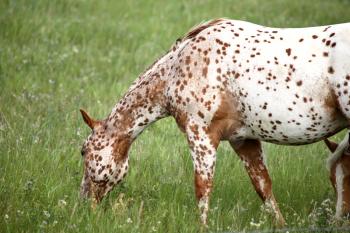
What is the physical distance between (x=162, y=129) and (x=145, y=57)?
12.7 feet

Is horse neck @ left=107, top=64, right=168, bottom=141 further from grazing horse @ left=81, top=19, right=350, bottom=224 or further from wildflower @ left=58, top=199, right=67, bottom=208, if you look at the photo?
wildflower @ left=58, top=199, right=67, bottom=208

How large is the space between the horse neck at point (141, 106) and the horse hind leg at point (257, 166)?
2.74 feet

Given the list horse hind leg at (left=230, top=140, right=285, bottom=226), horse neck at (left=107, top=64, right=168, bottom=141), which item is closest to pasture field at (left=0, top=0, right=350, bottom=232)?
horse hind leg at (left=230, top=140, right=285, bottom=226)

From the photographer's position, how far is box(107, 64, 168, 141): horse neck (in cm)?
720

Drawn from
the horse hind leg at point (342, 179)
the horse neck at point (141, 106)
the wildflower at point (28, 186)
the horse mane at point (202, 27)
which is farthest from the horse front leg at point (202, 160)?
the wildflower at point (28, 186)

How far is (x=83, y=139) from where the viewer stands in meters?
9.41

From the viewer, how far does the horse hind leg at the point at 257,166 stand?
7.35 m

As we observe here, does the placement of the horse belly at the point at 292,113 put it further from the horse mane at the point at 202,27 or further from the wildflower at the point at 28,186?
the wildflower at the point at 28,186

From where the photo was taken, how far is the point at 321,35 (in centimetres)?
635

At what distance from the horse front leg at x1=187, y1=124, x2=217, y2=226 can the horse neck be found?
550mm

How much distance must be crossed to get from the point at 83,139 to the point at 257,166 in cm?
282

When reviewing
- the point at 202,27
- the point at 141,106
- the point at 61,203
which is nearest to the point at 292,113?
the point at 202,27

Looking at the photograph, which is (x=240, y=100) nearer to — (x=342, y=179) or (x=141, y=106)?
(x=141, y=106)

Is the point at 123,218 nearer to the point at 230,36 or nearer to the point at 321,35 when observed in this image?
the point at 230,36
